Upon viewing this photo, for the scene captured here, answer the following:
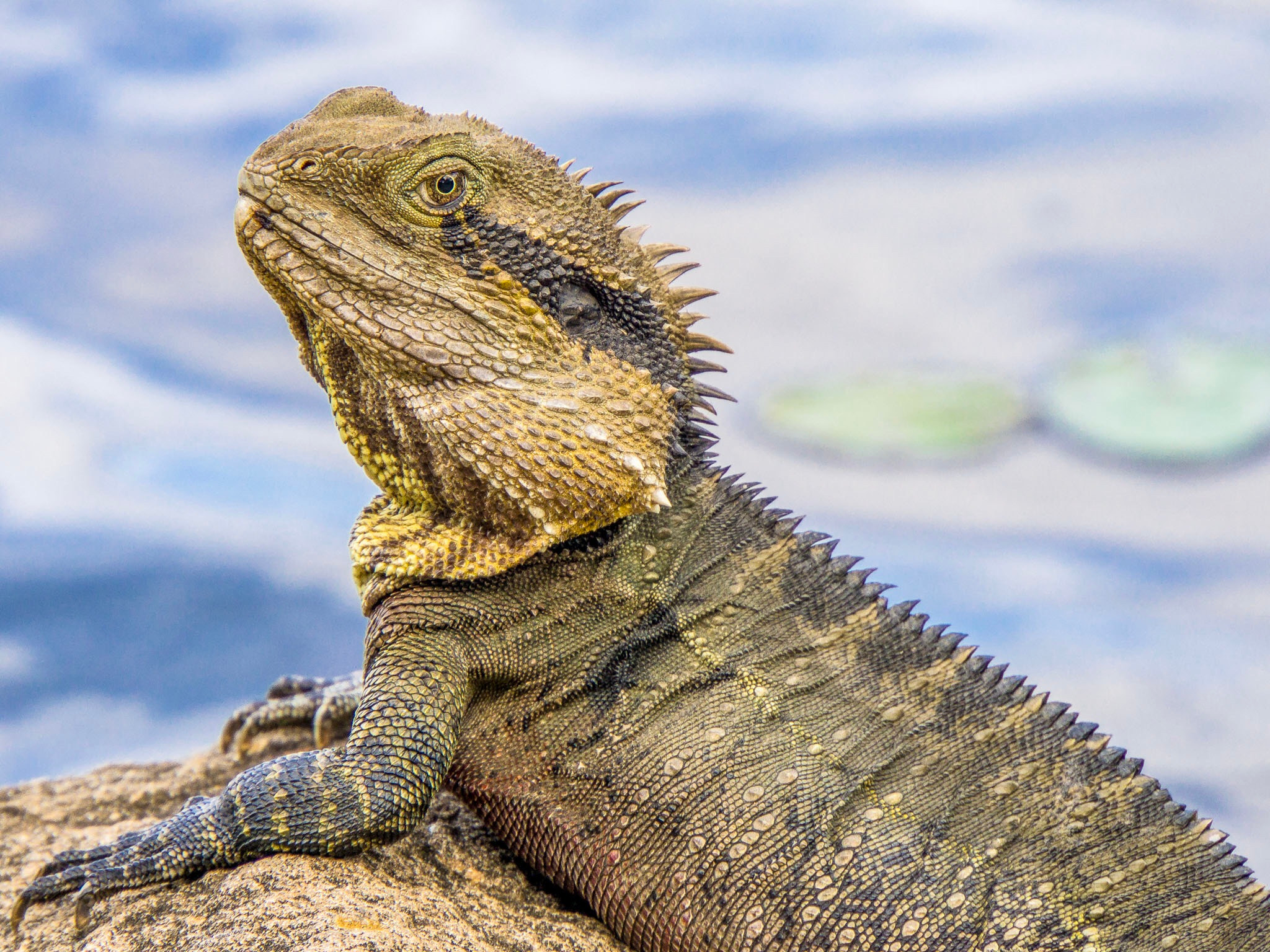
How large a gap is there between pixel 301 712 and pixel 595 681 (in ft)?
5.09

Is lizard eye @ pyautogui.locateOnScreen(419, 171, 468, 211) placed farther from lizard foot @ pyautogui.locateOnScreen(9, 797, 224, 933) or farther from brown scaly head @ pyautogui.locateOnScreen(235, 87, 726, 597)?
lizard foot @ pyautogui.locateOnScreen(9, 797, 224, 933)

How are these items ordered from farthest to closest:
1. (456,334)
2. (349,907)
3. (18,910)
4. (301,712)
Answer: (301,712) < (18,910) < (456,334) < (349,907)

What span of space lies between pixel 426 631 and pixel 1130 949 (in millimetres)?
1874

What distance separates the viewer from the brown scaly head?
3.13 metres

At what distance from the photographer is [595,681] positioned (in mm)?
3312

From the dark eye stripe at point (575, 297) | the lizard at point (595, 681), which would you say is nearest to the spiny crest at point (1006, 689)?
the lizard at point (595, 681)

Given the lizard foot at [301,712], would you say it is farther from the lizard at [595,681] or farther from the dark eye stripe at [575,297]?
the dark eye stripe at [575,297]

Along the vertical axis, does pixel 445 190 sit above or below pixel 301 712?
above

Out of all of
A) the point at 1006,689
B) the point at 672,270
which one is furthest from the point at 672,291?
the point at 1006,689

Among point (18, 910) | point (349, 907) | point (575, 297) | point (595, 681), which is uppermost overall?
point (575, 297)

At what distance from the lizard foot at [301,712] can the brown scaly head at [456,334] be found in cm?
98

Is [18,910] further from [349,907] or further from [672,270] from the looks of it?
[672,270]

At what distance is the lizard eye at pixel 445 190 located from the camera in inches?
126

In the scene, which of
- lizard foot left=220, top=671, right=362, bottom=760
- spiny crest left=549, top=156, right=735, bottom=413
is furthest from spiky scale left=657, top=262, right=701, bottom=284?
lizard foot left=220, top=671, right=362, bottom=760
